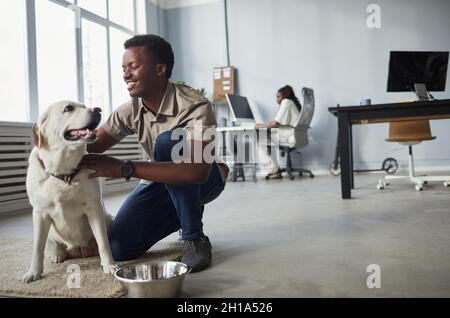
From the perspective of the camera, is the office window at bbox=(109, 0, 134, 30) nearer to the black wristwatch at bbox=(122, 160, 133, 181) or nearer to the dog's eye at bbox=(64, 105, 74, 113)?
the dog's eye at bbox=(64, 105, 74, 113)

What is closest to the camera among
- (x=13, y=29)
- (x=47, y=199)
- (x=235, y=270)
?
(x=47, y=199)

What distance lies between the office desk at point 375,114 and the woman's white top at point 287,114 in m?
2.03

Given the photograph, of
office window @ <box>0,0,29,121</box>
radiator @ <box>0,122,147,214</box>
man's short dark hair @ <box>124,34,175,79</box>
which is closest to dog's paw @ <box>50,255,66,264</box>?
man's short dark hair @ <box>124,34,175,79</box>

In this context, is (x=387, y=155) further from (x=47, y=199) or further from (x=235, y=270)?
(x=47, y=199)

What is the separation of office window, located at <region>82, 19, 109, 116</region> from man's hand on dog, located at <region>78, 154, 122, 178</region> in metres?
3.48

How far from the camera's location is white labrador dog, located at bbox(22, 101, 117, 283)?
51.7 inches

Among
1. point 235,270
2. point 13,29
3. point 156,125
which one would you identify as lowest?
point 235,270

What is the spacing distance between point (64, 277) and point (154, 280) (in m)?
0.46

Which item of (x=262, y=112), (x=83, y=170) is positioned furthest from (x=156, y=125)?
(x=262, y=112)

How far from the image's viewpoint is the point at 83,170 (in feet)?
4.42

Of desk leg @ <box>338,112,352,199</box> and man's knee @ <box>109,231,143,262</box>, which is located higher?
desk leg @ <box>338,112,352,199</box>

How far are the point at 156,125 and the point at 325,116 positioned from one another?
4525mm

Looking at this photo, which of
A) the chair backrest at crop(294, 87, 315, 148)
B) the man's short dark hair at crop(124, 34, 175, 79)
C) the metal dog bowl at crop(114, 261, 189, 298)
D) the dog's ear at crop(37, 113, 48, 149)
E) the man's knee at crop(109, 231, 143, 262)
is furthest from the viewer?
the chair backrest at crop(294, 87, 315, 148)

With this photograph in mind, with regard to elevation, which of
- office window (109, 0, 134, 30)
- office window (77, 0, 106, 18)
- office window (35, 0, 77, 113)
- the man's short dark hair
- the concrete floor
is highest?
office window (109, 0, 134, 30)
